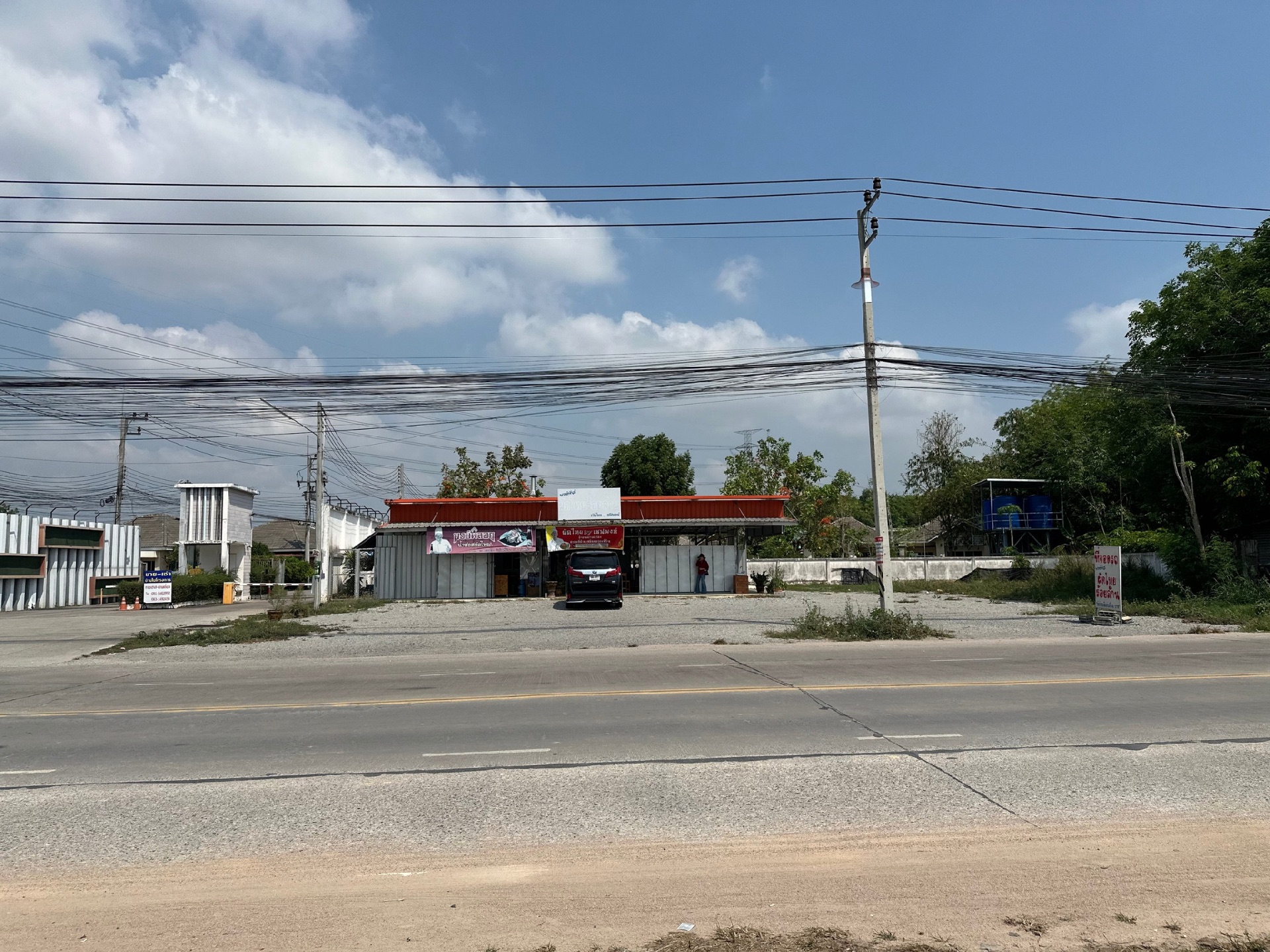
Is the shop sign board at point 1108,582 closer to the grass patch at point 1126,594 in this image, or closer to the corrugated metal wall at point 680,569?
the grass patch at point 1126,594

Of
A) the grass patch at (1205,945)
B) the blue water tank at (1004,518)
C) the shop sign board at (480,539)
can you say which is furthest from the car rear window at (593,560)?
the blue water tank at (1004,518)

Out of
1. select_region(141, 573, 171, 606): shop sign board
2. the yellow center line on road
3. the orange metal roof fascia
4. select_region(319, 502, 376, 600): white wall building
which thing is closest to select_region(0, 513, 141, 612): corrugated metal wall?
select_region(141, 573, 171, 606): shop sign board

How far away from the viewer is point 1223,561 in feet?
86.9

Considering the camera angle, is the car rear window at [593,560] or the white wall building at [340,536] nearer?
the car rear window at [593,560]

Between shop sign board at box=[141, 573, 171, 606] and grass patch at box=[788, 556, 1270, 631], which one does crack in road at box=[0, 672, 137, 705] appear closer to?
shop sign board at box=[141, 573, 171, 606]

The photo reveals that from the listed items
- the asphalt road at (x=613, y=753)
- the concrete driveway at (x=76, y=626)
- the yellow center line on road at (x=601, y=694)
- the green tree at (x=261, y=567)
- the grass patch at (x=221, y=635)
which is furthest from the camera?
the green tree at (x=261, y=567)

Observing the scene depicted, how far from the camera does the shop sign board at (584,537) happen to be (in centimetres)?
3703

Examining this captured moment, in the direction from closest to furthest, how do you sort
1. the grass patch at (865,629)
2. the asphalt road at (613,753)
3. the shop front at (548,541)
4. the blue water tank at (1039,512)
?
the asphalt road at (613,753) < the grass patch at (865,629) < the shop front at (548,541) < the blue water tank at (1039,512)

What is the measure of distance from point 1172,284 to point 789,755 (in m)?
31.6

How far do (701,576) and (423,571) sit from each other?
12.8m

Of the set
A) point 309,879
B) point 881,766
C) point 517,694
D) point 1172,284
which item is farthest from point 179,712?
point 1172,284

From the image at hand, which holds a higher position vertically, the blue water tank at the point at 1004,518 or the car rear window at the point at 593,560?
the blue water tank at the point at 1004,518

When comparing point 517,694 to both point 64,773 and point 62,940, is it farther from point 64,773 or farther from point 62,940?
point 62,940

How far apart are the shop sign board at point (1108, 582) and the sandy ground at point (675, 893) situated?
18967 mm
